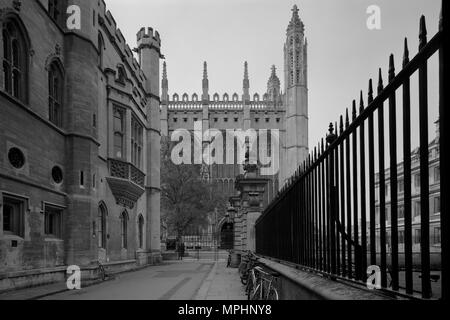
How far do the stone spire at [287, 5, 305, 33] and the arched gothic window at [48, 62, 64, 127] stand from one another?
60478 millimetres

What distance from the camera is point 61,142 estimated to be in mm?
15766

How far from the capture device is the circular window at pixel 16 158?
1236cm

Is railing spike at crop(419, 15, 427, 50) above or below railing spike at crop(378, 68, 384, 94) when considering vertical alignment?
above

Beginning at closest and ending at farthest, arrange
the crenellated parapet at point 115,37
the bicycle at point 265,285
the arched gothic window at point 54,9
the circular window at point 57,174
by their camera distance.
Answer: the bicycle at point 265,285 < the circular window at point 57,174 < the arched gothic window at point 54,9 < the crenellated parapet at point 115,37

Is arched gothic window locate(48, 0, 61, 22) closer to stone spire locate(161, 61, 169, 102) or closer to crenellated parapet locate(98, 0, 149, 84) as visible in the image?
crenellated parapet locate(98, 0, 149, 84)

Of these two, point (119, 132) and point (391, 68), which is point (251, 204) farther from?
point (391, 68)

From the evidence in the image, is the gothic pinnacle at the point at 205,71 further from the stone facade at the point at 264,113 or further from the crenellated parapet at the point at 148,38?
the crenellated parapet at the point at 148,38

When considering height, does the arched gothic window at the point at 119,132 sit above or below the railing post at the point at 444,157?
above

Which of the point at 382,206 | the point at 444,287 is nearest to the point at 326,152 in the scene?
the point at 382,206

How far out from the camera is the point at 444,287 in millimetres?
2191

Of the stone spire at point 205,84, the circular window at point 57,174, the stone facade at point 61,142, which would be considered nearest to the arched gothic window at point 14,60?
the stone facade at point 61,142

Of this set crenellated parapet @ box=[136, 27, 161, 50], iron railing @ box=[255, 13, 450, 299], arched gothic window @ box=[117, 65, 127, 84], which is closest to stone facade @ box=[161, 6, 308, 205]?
crenellated parapet @ box=[136, 27, 161, 50]

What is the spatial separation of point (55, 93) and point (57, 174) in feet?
8.32

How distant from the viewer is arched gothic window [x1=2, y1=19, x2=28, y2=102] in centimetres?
1248
